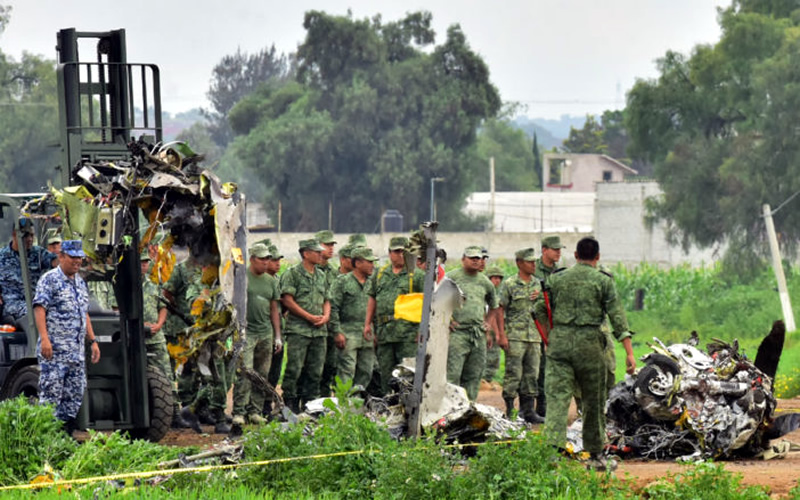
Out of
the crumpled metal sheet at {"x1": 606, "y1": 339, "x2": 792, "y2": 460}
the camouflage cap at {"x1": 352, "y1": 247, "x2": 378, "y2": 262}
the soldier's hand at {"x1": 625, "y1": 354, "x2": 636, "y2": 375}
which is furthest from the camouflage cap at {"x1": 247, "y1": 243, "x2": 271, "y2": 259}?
the soldier's hand at {"x1": 625, "y1": 354, "x2": 636, "y2": 375}

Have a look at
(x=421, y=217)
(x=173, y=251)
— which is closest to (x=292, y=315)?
(x=173, y=251)

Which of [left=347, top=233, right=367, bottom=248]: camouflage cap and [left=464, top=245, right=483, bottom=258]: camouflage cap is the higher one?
[left=347, top=233, right=367, bottom=248]: camouflage cap

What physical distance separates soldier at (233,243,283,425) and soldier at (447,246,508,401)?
2005mm

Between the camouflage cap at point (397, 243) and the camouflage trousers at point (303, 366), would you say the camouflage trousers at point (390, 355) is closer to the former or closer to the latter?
the camouflage trousers at point (303, 366)

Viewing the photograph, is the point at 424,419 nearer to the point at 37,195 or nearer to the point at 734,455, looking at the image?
the point at 734,455

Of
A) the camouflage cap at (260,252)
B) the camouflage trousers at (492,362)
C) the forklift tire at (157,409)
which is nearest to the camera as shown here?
the forklift tire at (157,409)

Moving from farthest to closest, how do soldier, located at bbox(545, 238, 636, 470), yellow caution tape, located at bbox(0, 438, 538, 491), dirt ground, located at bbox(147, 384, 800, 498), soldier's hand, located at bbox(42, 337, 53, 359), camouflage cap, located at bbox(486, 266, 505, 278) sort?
camouflage cap, located at bbox(486, 266, 505, 278)
soldier's hand, located at bbox(42, 337, 53, 359)
soldier, located at bbox(545, 238, 636, 470)
dirt ground, located at bbox(147, 384, 800, 498)
yellow caution tape, located at bbox(0, 438, 538, 491)

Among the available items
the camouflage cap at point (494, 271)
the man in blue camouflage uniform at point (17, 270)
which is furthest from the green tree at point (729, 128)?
the man in blue camouflage uniform at point (17, 270)

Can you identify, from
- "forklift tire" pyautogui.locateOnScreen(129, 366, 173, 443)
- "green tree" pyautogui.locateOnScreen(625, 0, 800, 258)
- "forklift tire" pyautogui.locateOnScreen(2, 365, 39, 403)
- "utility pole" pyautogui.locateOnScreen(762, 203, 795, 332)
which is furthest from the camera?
"green tree" pyautogui.locateOnScreen(625, 0, 800, 258)

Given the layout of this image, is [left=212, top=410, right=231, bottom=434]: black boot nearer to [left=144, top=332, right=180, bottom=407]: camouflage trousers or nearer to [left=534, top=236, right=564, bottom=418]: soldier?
[left=144, top=332, right=180, bottom=407]: camouflage trousers

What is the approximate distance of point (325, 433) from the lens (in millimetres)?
10570

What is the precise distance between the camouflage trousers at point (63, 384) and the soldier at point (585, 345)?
410 centimetres

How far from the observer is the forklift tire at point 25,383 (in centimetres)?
1339

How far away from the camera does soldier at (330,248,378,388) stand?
16172 mm
